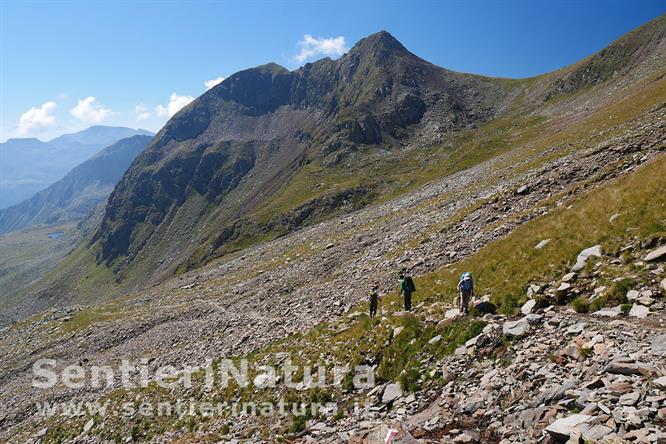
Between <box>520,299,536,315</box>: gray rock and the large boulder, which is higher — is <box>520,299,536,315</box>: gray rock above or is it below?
above

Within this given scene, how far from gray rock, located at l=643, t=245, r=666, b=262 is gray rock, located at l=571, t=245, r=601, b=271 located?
2.11m

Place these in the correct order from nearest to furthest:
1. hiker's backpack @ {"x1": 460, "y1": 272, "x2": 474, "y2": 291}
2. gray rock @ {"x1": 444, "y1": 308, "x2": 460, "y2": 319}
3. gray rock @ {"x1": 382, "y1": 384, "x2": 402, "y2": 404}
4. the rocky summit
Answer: the rocky summit < gray rock @ {"x1": 382, "y1": 384, "x2": 402, "y2": 404} < hiker's backpack @ {"x1": 460, "y1": 272, "x2": 474, "y2": 291} < gray rock @ {"x1": 444, "y1": 308, "x2": 460, "y2": 319}

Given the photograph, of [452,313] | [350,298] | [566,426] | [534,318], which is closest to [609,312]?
[534,318]

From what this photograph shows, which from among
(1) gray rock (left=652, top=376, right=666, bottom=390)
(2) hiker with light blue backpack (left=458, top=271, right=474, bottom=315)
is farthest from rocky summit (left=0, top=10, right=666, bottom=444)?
(2) hiker with light blue backpack (left=458, top=271, right=474, bottom=315)

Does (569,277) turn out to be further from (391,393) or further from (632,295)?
(391,393)

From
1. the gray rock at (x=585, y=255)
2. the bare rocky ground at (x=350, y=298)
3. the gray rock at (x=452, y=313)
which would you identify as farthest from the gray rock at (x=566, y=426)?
the gray rock at (x=585, y=255)

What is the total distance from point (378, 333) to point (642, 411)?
1413 centimetres

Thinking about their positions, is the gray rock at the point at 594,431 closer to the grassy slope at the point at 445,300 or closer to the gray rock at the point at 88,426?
the grassy slope at the point at 445,300

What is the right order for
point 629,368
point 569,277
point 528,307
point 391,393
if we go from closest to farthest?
point 629,368
point 391,393
point 528,307
point 569,277

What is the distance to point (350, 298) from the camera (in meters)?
32.8

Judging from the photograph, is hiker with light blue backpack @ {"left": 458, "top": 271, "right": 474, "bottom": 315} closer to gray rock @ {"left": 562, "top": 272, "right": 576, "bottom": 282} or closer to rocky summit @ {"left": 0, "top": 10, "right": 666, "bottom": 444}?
rocky summit @ {"left": 0, "top": 10, "right": 666, "bottom": 444}

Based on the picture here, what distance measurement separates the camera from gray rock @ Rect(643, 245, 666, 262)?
15.2m

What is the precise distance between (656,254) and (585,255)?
2.92 metres

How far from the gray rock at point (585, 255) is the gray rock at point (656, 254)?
2.11 meters
